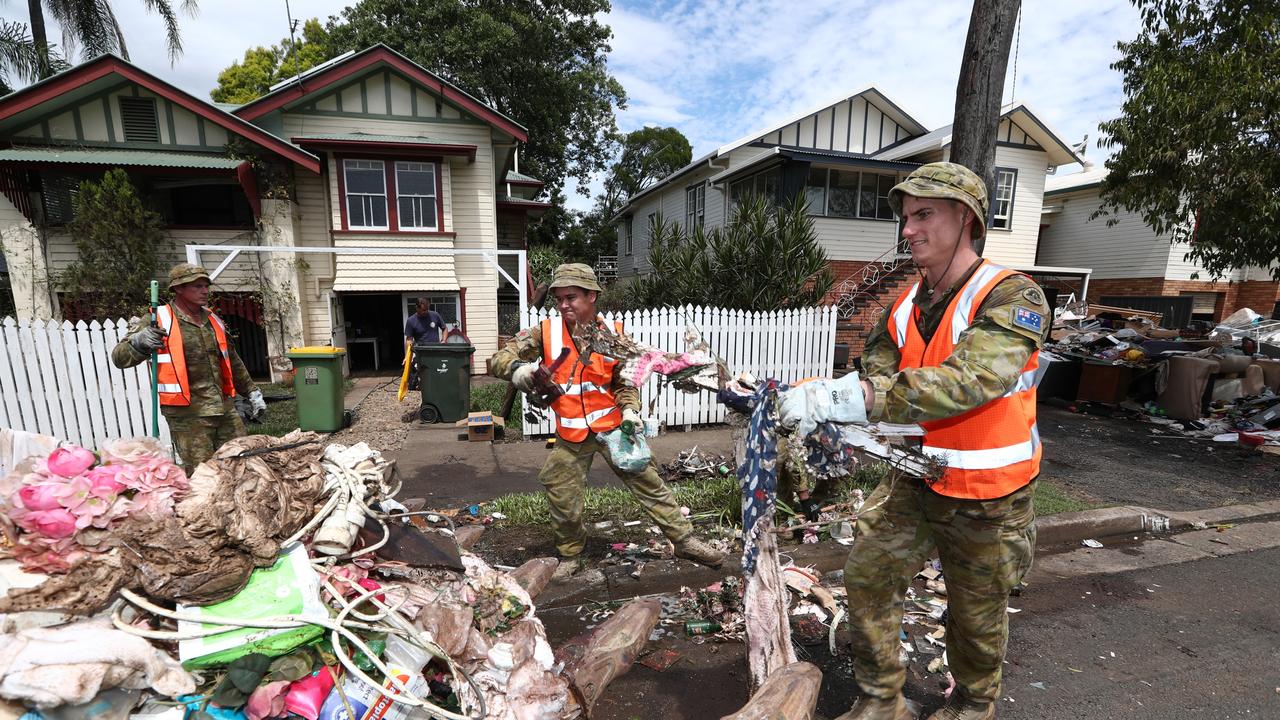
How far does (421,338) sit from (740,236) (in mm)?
6214

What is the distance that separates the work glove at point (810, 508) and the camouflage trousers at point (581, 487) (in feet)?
3.87

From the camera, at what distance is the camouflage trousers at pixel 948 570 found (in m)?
2.14

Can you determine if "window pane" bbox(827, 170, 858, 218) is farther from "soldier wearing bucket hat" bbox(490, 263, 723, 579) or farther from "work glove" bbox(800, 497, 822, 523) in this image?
"soldier wearing bucket hat" bbox(490, 263, 723, 579)

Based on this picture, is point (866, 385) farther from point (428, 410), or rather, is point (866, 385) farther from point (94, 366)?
point (94, 366)

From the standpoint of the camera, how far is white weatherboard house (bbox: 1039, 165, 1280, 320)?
56.0 feet

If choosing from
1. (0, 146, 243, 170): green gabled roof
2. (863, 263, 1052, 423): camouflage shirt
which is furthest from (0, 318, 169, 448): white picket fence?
(863, 263, 1052, 423): camouflage shirt

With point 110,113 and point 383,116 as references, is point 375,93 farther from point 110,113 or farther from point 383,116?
point 110,113

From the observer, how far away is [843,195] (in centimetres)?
1542

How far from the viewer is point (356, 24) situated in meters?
22.0

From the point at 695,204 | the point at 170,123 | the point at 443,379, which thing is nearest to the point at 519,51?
the point at 695,204

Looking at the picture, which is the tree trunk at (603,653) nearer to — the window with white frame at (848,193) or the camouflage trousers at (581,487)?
the camouflage trousers at (581,487)

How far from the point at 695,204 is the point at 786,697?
18.1 metres

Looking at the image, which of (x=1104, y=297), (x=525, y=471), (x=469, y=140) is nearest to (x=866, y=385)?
(x=525, y=471)

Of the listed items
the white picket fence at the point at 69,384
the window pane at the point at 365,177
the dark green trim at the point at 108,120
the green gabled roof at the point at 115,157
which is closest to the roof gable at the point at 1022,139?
the window pane at the point at 365,177
